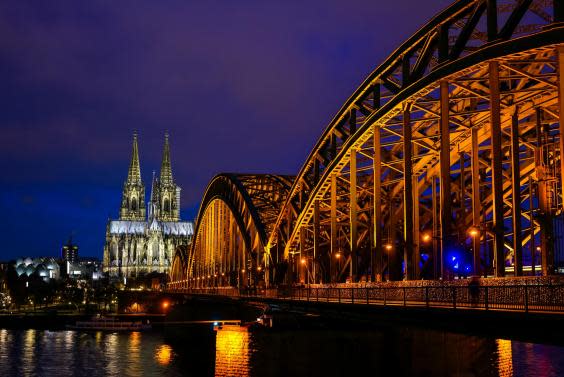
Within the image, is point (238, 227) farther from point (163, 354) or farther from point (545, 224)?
point (545, 224)

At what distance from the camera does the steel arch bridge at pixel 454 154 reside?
31.6 m

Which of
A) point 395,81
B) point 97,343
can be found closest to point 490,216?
point 395,81

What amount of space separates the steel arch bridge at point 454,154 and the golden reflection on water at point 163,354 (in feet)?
42.2

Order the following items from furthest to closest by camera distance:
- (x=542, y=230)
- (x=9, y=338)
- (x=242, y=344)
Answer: (x=9, y=338) < (x=242, y=344) < (x=542, y=230)

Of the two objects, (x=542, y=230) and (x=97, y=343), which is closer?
(x=542, y=230)

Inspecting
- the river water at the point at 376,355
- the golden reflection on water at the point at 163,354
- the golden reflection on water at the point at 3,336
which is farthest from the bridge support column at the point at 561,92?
the golden reflection on water at the point at 3,336

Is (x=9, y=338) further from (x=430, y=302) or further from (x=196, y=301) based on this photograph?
(x=430, y=302)

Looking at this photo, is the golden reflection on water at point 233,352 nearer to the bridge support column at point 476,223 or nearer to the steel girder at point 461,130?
the steel girder at point 461,130

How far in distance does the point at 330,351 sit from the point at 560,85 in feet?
61.1

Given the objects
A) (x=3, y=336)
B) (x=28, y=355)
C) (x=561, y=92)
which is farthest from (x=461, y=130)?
(x=3, y=336)

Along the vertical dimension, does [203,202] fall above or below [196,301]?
above

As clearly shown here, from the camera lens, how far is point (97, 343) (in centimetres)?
10012

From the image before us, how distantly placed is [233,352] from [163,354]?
3922 centimetres

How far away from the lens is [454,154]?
162ft
